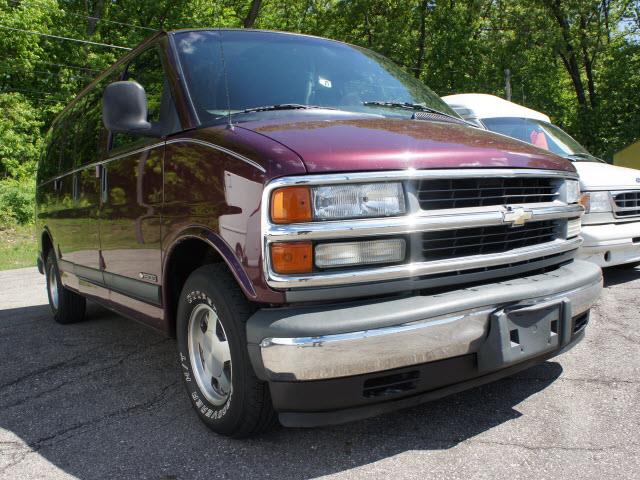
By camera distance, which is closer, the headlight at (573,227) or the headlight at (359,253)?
the headlight at (359,253)

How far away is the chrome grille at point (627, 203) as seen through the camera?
5.96m

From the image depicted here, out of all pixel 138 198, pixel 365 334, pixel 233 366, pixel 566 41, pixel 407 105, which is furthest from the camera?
pixel 566 41

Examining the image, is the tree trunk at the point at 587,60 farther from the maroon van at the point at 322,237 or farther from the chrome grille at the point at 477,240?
the chrome grille at the point at 477,240

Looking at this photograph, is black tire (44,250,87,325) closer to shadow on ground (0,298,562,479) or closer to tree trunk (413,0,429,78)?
shadow on ground (0,298,562,479)

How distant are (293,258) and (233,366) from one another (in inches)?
23.2

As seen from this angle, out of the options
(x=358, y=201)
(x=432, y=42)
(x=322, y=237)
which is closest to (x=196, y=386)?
(x=322, y=237)

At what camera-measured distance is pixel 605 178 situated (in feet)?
19.8

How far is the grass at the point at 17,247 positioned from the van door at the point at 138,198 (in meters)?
9.77

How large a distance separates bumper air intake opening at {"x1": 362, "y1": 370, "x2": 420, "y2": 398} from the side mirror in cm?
180

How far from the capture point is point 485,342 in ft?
8.27

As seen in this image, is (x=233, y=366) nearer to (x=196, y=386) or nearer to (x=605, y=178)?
(x=196, y=386)

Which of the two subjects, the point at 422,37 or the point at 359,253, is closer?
the point at 359,253

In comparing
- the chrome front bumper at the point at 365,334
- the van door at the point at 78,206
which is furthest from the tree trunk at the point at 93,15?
the chrome front bumper at the point at 365,334

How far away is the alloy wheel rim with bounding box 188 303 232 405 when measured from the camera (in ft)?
9.46
